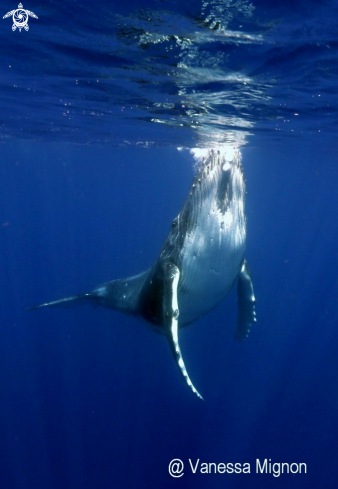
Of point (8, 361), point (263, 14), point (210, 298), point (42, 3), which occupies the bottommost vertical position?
point (8, 361)

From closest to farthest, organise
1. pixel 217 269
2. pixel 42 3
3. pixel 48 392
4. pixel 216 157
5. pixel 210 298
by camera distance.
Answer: pixel 216 157, pixel 217 269, pixel 210 298, pixel 42 3, pixel 48 392

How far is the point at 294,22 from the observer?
9648 millimetres

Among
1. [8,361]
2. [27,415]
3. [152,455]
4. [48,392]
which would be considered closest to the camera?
[152,455]

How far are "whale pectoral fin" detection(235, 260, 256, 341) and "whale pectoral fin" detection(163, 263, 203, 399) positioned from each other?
281cm

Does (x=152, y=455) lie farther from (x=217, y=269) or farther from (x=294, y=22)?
(x=294, y=22)

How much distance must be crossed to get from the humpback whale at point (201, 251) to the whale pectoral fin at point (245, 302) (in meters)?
1.14

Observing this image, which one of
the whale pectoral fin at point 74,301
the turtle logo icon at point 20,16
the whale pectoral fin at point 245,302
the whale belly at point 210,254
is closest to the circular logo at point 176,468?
the whale pectoral fin at point 245,302

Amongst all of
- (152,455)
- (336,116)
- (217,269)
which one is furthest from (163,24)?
(152,455)

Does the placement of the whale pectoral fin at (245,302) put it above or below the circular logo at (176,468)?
above

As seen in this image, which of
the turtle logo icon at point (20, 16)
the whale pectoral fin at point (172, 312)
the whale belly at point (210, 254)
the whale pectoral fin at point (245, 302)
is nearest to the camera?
the whale pectoral fin at point (172, 312)

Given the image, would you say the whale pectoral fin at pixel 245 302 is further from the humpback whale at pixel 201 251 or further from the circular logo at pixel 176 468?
the circular logo at pixel 176 468

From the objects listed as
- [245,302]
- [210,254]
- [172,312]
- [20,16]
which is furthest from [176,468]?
[20,16]

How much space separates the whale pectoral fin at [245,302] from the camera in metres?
9.45

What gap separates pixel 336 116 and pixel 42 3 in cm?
1519
